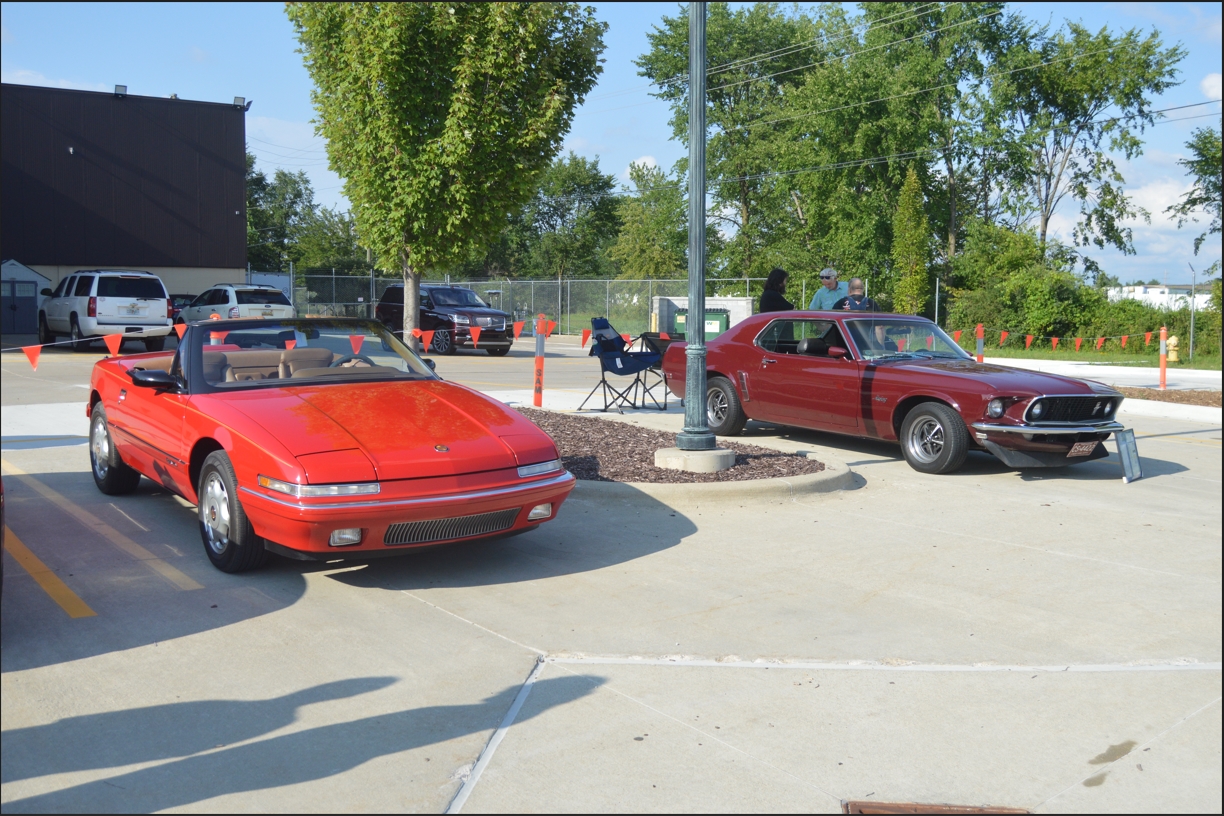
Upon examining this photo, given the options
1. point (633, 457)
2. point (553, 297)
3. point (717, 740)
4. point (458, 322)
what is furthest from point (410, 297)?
point (553, 297)

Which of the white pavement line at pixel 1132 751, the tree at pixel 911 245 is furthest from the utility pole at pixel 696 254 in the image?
the tree at pixel 911 245

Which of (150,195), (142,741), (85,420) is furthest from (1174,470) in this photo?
(150,195)

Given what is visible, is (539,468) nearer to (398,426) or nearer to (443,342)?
(398,426)

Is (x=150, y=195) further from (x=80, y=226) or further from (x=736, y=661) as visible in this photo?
(x=736, y=661)

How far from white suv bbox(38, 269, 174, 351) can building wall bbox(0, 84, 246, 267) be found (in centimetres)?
902

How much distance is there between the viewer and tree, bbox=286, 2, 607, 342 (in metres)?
10.7

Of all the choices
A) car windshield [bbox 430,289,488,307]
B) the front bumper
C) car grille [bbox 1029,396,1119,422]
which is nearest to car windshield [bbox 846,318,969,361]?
car grille [bbox 1029,396,1119,422]

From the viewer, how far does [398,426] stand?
582cm

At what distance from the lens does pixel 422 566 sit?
20.1 feet

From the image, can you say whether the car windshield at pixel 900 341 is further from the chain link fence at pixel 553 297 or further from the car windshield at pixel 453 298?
the chain link fence at pixel 553 297

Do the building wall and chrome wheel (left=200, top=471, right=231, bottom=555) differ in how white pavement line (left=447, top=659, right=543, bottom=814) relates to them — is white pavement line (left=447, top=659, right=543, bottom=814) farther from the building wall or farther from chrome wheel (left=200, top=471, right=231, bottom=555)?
the building wall

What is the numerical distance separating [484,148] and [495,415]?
19.7ft

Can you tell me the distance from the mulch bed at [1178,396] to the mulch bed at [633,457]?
29.0 feet

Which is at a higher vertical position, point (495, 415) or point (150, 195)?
point (150, 195)
